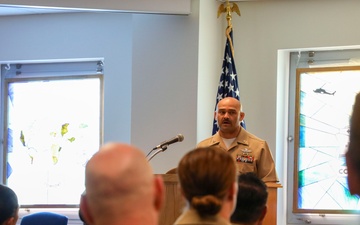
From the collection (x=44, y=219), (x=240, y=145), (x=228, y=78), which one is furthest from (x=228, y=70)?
(x=44, y=219)

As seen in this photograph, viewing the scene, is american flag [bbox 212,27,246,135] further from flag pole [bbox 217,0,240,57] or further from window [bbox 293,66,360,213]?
window [bbox 293,66,360,213]

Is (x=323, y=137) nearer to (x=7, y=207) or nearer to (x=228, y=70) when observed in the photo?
(x=228, y=70)

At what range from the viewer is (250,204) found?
2531mm

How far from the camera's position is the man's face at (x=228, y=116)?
5.43m

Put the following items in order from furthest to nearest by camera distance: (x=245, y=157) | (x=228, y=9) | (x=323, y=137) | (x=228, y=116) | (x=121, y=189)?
(x=323, y=137) < (x=228, y=9) < (x=228, y=116) < (x=245, y=157) < (x=121, y=189)

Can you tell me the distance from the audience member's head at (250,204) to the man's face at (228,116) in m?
2.82

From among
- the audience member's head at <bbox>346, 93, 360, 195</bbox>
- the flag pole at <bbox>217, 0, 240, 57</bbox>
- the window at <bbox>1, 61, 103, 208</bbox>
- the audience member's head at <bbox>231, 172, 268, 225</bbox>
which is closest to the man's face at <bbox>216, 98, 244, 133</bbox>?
the flag pole at <bbox>217, 0, 240, 57</bbox>

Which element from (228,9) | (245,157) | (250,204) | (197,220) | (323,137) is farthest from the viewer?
(323,137)

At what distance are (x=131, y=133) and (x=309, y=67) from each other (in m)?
1.90

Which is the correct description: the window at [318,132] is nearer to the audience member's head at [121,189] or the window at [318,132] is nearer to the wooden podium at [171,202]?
the wooden podium at [171,202]

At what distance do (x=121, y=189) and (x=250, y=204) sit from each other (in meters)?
1.10

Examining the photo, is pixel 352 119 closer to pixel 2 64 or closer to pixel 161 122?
pixel 161 122

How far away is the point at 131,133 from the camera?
271 inches

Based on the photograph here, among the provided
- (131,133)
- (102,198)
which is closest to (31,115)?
(131,133)
